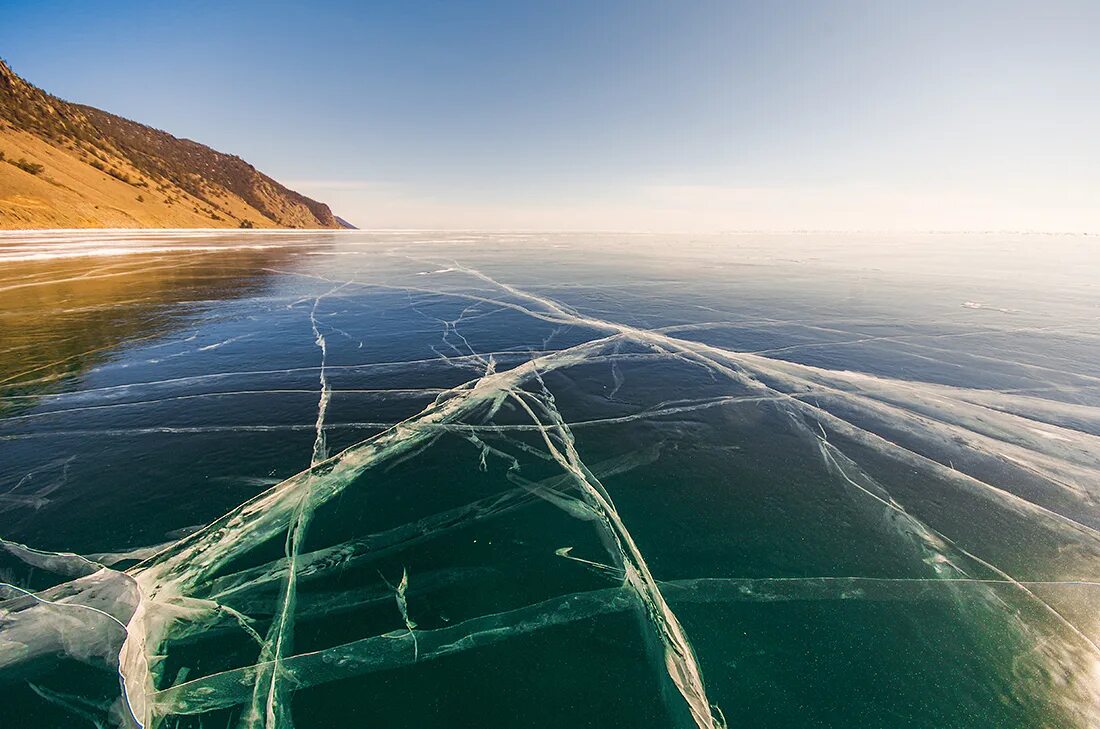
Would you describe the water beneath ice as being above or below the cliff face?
below

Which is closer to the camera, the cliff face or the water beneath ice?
the water beneath ice

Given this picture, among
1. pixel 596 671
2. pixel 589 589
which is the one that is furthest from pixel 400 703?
pixel 589 589

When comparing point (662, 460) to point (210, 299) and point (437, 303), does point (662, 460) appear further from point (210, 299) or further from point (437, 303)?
point (210, 299)

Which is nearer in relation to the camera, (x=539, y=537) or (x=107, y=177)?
(x=539, y=537)

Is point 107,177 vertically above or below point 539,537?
above

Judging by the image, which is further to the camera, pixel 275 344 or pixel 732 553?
pixel 275 344
